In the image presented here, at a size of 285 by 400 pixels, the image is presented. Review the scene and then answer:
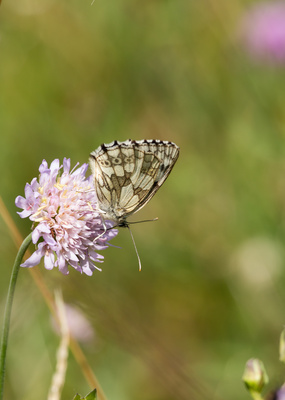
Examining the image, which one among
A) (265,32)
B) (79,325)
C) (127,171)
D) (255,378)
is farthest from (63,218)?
(265,32)

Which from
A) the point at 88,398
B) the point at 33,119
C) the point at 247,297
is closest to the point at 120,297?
the point at 247,297

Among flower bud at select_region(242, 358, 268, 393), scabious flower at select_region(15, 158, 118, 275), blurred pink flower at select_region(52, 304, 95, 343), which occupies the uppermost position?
scabious flower at select_region(15, 158, 118, 275)

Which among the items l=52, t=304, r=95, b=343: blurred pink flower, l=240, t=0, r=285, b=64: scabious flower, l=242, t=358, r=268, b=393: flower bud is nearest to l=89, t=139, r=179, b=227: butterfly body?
l=242, t=358, r=268, b=393: flower bud

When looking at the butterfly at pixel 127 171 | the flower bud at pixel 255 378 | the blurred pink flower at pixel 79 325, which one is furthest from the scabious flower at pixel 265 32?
the flower bud at pixel 255 378

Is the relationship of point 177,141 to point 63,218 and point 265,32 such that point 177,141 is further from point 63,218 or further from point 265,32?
point 63,218

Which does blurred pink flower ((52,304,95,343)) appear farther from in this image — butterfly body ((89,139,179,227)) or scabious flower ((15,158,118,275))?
scabious flower ((15,158,118,275))

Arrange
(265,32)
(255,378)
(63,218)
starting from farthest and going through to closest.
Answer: (265,32)
(63,218)
(255,378)

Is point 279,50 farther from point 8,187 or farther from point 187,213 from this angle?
point 8,187
